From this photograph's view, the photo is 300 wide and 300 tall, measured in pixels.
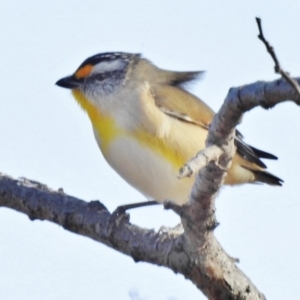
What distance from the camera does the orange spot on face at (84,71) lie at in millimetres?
7828

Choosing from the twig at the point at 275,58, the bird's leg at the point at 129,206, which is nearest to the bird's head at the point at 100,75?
the bird's leg at the point at 129,206

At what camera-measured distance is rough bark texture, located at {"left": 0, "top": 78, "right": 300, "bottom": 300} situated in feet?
14.3

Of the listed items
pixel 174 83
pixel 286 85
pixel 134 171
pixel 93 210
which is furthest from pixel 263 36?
pixel 174 83

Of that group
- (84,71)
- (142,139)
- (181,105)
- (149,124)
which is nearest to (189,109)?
(181,105)

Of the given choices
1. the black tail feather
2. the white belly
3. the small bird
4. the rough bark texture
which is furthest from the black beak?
the black tail feather

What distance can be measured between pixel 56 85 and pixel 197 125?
1.50m

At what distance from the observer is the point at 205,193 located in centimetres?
467

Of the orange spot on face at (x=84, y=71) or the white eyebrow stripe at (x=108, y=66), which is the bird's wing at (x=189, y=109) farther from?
the orange spot on face at (x=84, y=71)

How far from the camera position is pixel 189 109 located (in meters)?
7.23

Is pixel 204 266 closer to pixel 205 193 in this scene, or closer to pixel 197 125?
pixel 205 193

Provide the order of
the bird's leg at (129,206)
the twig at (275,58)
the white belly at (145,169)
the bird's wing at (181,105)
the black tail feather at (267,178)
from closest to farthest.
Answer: the twig at (275,58) < the bird's leg at (129,206) < the white belly at (145,169) < the bird's wing at (181,105) < the black tail feather at (267,178)

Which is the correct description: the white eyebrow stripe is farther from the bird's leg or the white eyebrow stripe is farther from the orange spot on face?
the bird's leg

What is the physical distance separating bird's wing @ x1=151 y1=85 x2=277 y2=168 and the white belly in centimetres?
51

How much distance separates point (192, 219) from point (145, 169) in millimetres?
1991
